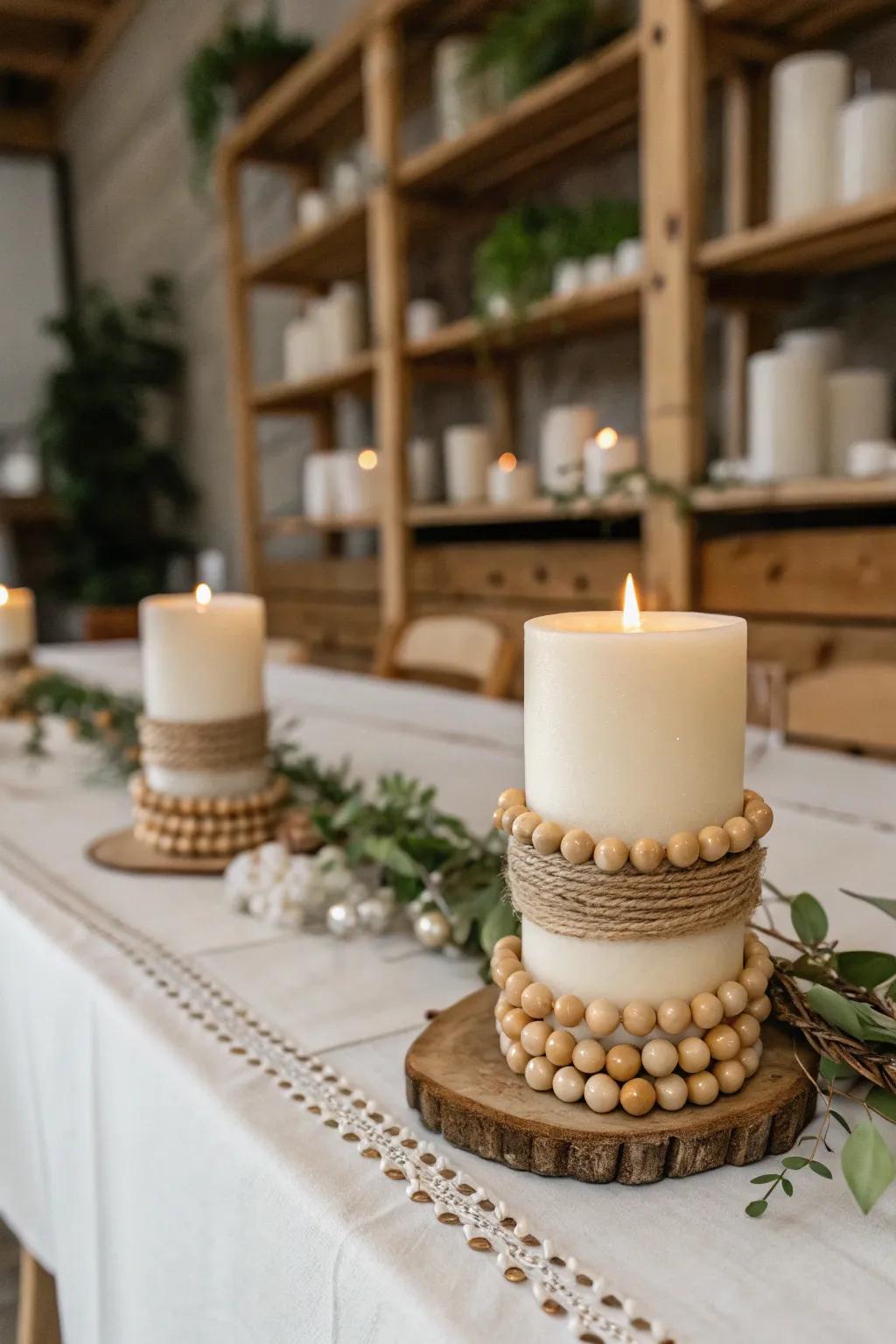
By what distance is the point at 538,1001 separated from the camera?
1.18 feet

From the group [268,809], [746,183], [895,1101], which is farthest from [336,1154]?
[746,183]

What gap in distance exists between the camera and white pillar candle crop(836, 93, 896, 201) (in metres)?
1.45

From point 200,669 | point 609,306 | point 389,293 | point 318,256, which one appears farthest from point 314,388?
point 200,669

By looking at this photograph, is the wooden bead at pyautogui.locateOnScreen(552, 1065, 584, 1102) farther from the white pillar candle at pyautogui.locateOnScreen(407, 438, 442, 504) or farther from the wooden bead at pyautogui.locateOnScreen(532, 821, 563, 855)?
the white pillar candle at pyautogui.locateOnScreen(407, 438, 442, 504)

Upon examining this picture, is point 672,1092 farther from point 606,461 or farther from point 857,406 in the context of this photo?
point 606,461

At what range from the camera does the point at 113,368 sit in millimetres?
4102

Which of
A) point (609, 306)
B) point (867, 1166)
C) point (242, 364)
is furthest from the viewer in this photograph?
point (242, 364)

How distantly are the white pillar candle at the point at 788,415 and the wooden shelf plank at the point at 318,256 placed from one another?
1.20m

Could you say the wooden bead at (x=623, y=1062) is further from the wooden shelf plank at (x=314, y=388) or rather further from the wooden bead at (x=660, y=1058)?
the wooden shelf plank at (x=314, y=388)

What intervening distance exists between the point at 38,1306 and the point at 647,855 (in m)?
0.58

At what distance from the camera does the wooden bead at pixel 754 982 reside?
0.37 metres

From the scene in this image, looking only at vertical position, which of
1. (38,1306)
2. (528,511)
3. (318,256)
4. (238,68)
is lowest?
(38,1306)

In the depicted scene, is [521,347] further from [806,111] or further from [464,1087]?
[464,1087]

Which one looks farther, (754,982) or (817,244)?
(817,244)
